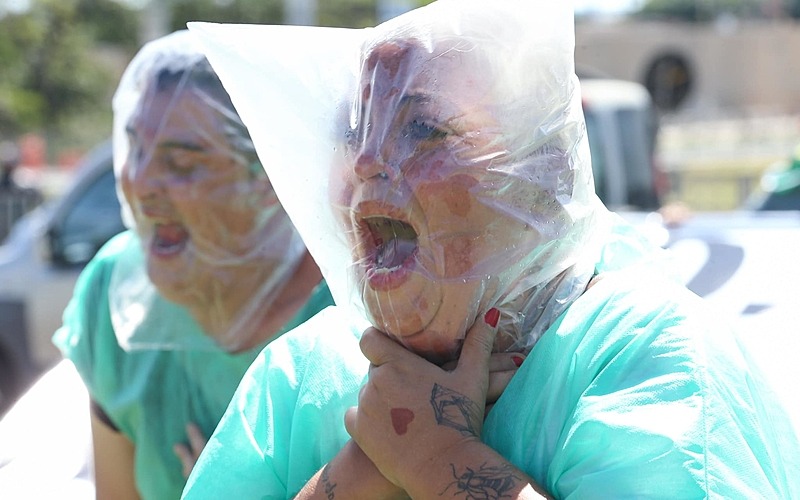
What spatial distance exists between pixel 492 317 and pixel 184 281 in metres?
1.06

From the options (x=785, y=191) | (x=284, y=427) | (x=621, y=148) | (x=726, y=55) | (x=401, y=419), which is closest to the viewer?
(x=401, y=419)

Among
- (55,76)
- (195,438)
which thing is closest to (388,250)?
(195,438)

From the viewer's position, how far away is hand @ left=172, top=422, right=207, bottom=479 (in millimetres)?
2322

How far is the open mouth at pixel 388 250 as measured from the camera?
57.8 inches

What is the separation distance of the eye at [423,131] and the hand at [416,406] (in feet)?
Result: 0.85

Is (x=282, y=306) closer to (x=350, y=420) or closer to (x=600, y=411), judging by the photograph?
(x=350, y=420)

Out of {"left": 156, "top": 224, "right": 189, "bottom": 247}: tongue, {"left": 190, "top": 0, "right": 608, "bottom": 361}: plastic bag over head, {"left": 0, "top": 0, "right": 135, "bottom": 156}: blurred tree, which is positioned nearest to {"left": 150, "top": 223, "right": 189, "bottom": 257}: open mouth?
{"left": 156, "top": 224, "right": 189, "bottom": 247}: tongue

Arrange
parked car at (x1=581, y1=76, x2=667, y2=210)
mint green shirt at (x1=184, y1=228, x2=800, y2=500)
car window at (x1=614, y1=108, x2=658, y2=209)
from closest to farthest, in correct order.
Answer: mint green shirt at (x1=184, y1=228, x2=800, y2=500)
parked car at (x1=581, y1=76, x2=667, y2=210)
car window at (x1=614, y1=108, x2=658, y2=209)

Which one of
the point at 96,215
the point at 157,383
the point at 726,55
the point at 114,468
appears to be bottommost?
the point at 726,55

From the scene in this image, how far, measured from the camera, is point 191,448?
92.9 inches

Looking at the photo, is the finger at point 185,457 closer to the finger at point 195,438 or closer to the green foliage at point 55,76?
the finger at point 195,438

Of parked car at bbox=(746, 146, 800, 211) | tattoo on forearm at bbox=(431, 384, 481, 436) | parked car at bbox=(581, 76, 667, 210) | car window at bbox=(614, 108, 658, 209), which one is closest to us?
tattoo on forearm at bbox=(431, 384, 481, 436)

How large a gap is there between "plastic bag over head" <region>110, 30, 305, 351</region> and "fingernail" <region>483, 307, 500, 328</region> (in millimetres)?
986

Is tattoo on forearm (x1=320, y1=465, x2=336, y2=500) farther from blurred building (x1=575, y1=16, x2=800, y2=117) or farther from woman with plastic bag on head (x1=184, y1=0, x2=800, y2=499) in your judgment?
blurred building (x1=575, y1=16, x2=800, y2=117)
